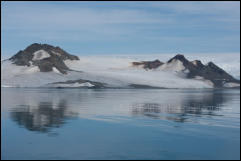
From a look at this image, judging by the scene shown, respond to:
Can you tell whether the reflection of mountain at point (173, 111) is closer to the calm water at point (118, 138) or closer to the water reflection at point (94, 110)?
the water reflection at point (94, 110)

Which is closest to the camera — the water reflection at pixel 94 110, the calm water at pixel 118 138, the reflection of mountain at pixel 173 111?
the calm water at pixel 118 138

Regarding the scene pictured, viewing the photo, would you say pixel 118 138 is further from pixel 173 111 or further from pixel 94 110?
pixel 173 111

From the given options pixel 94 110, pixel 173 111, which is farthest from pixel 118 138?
pixel 173 111

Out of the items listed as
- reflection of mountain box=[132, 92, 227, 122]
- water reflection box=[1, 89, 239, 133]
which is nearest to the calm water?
water reflection box=[1, 89, 239, 133]

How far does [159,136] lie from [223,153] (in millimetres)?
5082

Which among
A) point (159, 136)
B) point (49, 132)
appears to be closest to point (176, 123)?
point (159, 136)

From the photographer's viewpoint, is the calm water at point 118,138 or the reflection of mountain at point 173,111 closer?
the calm water at point 118,138

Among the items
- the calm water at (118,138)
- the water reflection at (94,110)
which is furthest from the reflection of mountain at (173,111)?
the calm water at (118,138)

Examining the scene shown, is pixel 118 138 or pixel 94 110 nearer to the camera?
pixel 118 138

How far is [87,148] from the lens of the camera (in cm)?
2017

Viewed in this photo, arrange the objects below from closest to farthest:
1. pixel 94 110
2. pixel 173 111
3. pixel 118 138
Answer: pixel 118 138, pixel 94 110, pixel 173 111

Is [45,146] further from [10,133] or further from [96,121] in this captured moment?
[96,121]

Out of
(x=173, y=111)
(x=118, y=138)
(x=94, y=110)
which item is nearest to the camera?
(x=118, y=138)

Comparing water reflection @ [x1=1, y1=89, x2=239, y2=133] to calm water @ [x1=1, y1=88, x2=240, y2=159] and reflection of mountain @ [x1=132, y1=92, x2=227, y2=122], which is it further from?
calm water @ [x1=1, y1=88, x2=240, y2=159]
